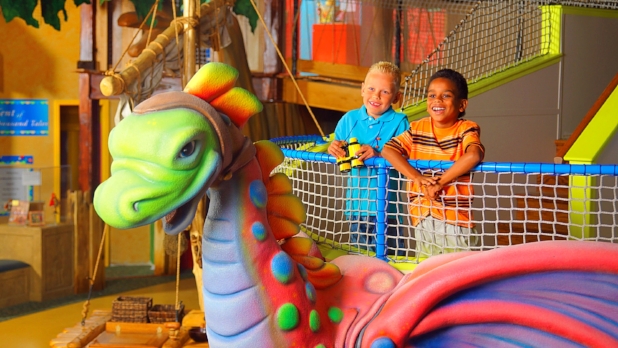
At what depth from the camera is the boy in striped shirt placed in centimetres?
214

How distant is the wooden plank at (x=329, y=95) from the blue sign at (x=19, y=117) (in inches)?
87.9

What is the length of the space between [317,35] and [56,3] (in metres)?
1.95

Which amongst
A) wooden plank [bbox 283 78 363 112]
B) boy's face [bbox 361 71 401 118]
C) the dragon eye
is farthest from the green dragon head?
wooden plank [bbox 283 78 363 112]

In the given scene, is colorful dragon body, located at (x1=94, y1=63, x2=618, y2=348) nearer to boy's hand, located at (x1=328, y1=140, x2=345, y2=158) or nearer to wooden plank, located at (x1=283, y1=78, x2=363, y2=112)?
boy's hand, located at (x1=328, y1=140, x2=345, y2=158)

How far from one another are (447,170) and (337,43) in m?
4.31

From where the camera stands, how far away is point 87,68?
20.2ft

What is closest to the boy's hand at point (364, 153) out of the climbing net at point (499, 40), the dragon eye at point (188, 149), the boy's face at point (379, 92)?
the boy's face at point (379, 92)

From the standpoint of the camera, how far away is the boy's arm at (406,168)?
2.13 m

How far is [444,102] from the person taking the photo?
242 centimetres

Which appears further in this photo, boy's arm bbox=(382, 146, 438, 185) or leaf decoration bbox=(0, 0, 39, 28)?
leaf decoration bbox=(0, 0, 39, 28)

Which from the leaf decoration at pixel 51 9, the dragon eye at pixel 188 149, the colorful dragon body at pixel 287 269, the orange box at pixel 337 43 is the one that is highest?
the leaf decoration at pixel 51 9

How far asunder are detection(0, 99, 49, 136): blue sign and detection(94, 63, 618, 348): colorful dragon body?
529cm

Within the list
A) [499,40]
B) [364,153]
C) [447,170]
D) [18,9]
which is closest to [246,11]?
[18,9]

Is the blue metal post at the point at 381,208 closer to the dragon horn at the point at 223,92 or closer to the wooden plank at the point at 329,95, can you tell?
the dragon horn at the point at 223,92
